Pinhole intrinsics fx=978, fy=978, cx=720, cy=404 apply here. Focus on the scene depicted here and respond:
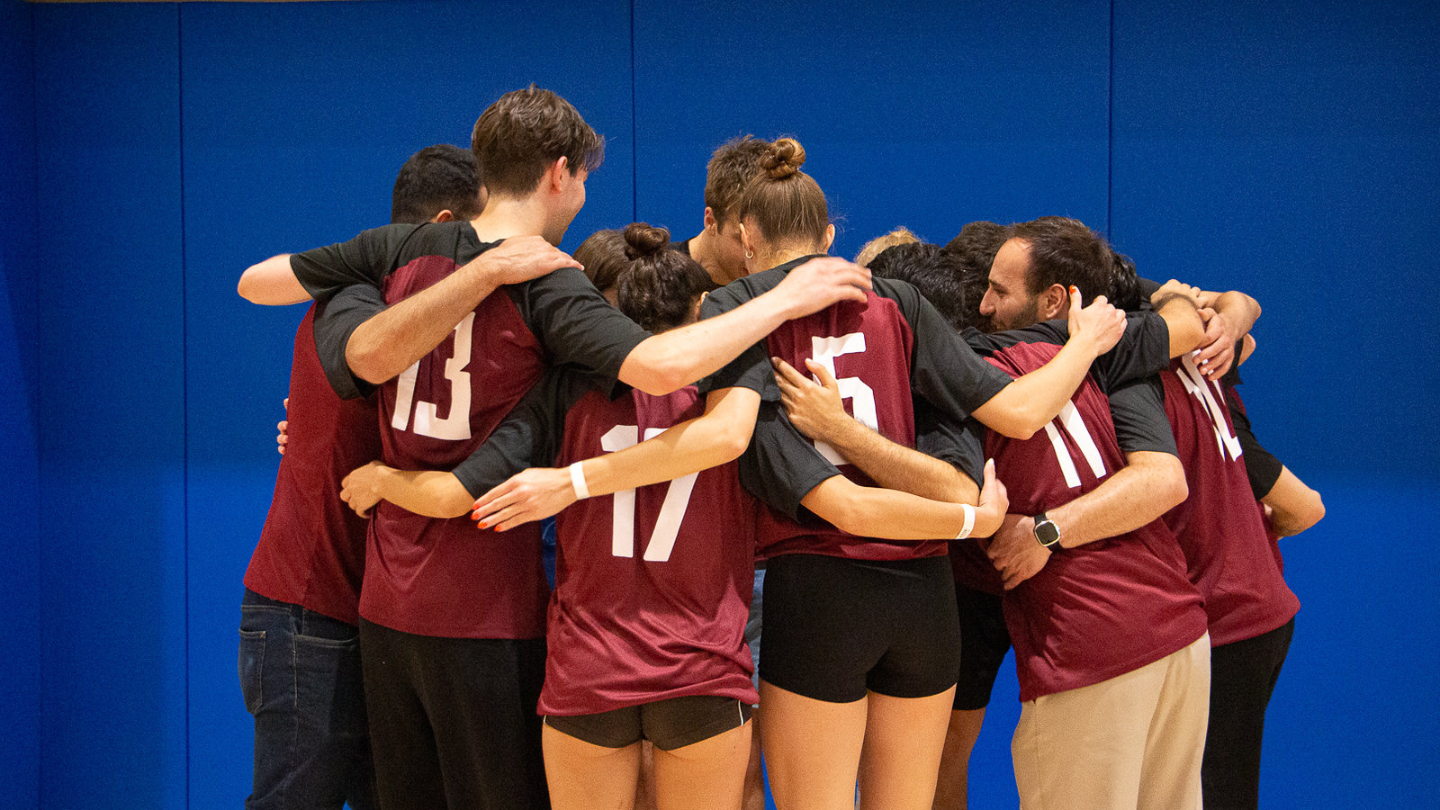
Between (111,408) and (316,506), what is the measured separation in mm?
1710

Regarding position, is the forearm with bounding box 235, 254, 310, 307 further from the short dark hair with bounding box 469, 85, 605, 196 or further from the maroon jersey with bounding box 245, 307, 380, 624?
the short dark hair with bounding box 469, 85, 605, 196

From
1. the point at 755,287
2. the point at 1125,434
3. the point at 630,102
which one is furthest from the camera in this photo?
the point at 630,102

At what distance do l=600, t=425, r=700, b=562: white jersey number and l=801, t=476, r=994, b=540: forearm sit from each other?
0.76ft

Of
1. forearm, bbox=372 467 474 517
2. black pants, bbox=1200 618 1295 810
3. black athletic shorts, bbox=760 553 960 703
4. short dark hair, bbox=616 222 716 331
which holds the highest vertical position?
short dark hair, bbox=616 222 716 331

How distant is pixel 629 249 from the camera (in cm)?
205

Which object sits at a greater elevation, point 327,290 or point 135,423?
point 327,290

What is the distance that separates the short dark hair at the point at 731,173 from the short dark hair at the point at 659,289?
626 millimetres

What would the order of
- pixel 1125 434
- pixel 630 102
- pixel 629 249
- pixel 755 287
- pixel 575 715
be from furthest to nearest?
pixel 630 102 → pixel 1125 434 → pixel 629 249 → pixel 755 287 → pixel 575 715

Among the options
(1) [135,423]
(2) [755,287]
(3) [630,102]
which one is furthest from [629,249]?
(1) [135,423]

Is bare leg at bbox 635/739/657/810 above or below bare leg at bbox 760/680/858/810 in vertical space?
below

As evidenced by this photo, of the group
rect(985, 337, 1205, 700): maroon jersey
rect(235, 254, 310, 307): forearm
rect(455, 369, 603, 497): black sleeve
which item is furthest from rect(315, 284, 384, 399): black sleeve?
rect(985, 337, 1205, 700): maroon jersey

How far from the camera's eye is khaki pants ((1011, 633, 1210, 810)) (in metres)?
2.06

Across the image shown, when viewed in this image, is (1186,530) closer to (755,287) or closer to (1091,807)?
(1091,807)

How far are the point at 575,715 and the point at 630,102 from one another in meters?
2.15
